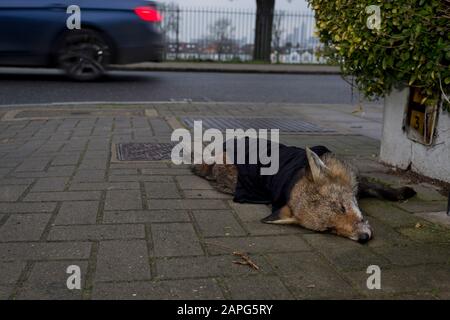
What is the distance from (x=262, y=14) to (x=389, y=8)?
20.3 m

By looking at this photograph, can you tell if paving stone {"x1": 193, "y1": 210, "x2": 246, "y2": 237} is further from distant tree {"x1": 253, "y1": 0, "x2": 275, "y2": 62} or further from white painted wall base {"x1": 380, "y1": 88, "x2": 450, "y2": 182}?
distant tree {"x1": 253, "y1": 0, "x2": 275, "y2": 62}

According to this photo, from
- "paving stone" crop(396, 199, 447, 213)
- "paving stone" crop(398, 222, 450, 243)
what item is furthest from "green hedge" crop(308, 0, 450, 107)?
"paving stone" crop(398, 222, 450, 243)

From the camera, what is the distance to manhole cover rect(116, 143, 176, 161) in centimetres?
541

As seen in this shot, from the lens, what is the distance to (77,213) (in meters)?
3.76

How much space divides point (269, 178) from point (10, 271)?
2031 millimetres

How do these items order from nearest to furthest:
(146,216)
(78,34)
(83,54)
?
(146,216) < (78,34) < (83,54)

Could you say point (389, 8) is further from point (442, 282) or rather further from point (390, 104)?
point (442, 282)

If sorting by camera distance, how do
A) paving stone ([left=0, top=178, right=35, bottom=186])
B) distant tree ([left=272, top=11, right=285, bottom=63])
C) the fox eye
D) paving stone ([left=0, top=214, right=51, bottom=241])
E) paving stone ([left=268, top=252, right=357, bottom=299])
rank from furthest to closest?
distant tree ([left=272, top=11, right=285, bottom=63])
paving stone ([left=0, top=178, right=35, bottom=186])
the fox eye
paving stone ([left=0, top=214, right=51, bottom=241])
paving stone ([left=268, top=252, right=357, bottom=299])

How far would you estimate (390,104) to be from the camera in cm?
537

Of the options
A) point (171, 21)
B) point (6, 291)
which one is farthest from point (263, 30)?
point (6, 291)

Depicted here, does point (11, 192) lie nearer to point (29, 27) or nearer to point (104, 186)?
point (104, 186)

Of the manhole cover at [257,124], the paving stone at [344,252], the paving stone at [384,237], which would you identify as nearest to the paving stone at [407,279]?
the paving stone at [344,252]

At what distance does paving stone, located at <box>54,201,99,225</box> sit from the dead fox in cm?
127
